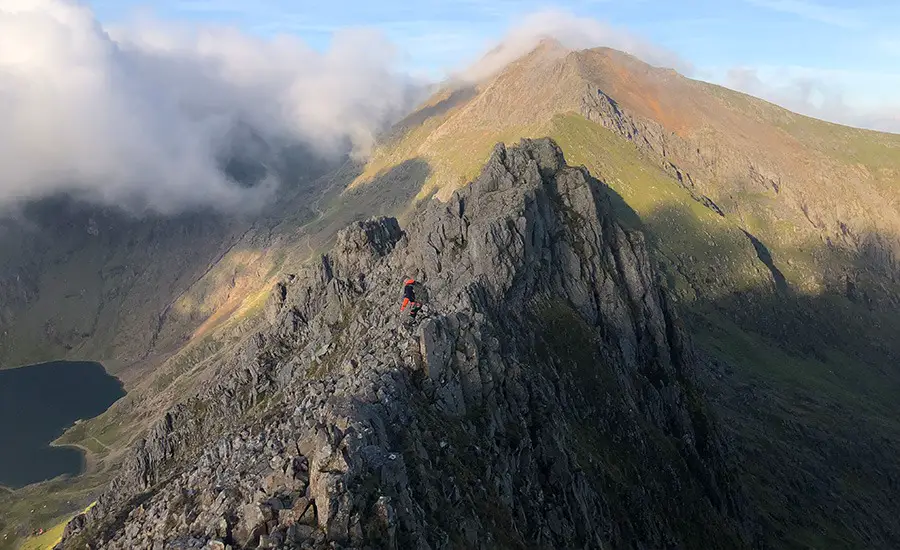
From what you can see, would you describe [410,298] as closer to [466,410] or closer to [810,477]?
[466,410]

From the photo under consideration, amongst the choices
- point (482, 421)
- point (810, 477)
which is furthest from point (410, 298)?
point (810, 477)

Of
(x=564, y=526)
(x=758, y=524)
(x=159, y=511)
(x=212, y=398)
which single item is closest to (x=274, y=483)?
(x=159, y=511)

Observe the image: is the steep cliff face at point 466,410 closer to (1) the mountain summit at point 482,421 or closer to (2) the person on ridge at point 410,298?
(1) the mountain summit at point 482,421

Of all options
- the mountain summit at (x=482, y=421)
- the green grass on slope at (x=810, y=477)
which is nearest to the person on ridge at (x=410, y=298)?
the mountain summit at (x=482, y=421)

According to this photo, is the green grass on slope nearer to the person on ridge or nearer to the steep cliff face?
the steep cliff face

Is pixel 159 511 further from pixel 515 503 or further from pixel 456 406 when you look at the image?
pixel 515 503

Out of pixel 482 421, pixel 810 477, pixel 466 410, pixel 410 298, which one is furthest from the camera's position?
pixel 810 477
